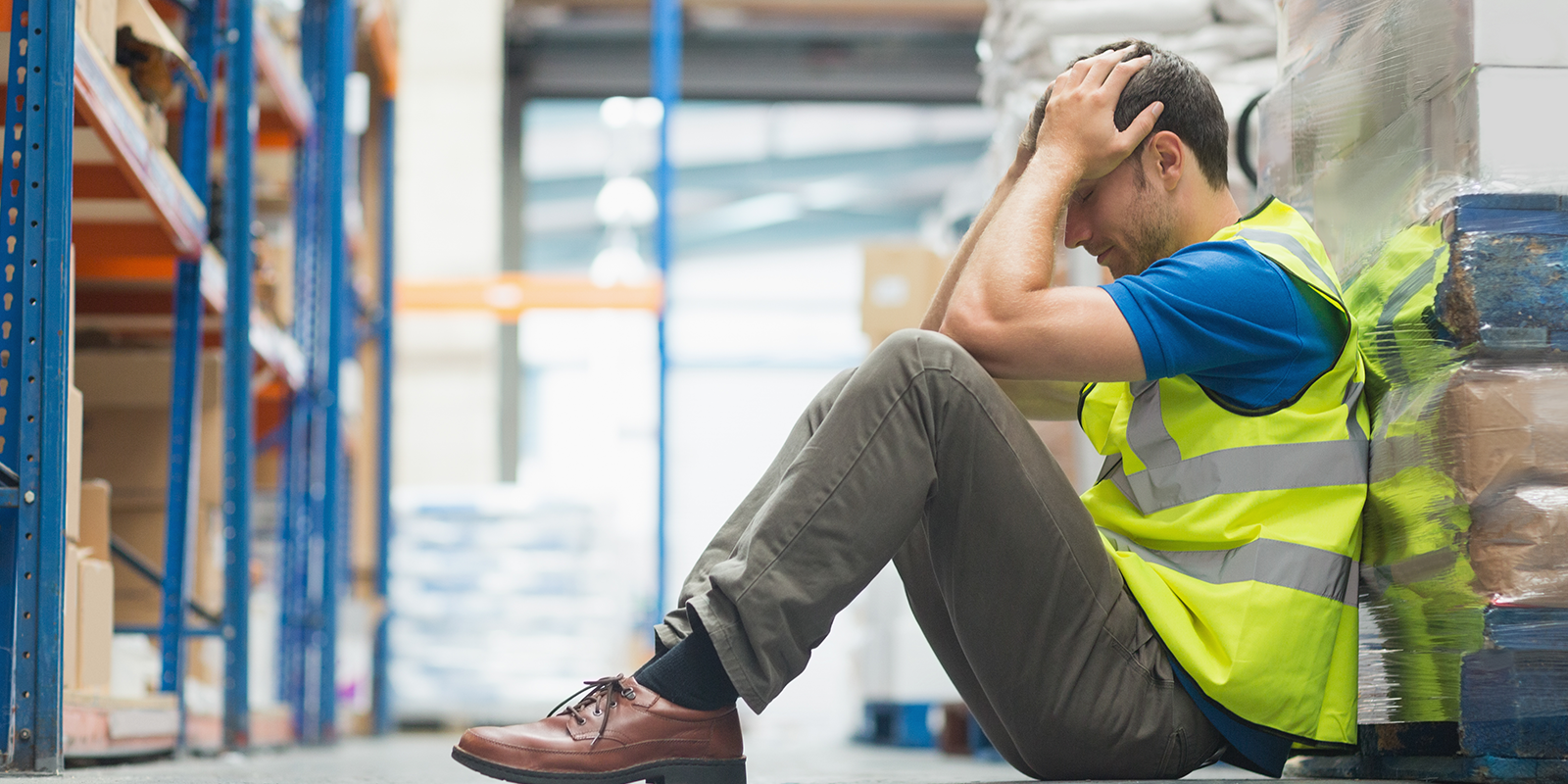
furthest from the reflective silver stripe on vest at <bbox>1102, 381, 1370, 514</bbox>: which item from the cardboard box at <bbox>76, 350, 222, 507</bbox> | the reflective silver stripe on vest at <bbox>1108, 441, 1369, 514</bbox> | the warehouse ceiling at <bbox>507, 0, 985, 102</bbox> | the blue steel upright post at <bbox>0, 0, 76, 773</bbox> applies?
the warehouse ceiling at <bbox>507, 0, 985, 102</bbox>

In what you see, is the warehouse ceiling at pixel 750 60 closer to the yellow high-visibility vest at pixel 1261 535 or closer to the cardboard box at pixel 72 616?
the cardboard box at pixel 72 616

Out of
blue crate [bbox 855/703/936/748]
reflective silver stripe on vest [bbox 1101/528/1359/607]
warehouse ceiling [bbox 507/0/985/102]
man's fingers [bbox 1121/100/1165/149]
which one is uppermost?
warehouse ceiling [bbox 507/0/985/102]

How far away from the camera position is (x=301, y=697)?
600 centimetres

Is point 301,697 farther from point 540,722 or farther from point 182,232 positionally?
point 540,722

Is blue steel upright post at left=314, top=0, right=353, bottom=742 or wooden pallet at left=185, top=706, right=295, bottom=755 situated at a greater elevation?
blue steel upright post at left=314, top=0, right=353, bottom=742

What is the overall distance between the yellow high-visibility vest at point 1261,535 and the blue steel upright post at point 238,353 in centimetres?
317

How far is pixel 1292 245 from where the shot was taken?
7.01 ft

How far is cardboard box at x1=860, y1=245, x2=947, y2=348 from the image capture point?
5.54m

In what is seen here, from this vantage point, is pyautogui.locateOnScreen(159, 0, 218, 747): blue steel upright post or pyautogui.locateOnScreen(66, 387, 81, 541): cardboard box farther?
pyautogui.locateOnScreen(159, 0, 218, 747): blue steel upright post

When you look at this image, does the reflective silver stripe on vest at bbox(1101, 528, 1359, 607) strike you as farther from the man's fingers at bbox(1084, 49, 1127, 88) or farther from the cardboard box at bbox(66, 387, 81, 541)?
the cardboard box at bbox(66, 387, 81, 541)

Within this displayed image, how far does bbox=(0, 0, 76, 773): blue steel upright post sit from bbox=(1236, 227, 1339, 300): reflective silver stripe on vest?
2.02 metres

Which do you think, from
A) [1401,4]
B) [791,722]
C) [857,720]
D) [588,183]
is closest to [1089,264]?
[1401,4]

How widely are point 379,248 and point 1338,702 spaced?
23.1 feet

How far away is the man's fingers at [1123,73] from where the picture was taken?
2.25 meters
